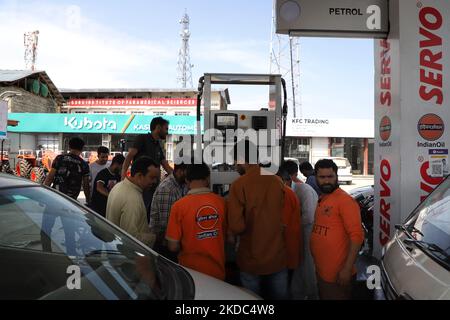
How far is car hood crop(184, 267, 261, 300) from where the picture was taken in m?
2.14

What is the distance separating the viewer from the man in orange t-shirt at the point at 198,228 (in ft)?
10.0

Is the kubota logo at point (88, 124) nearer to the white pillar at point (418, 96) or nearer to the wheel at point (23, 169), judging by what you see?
the wheel at point (23, 169)

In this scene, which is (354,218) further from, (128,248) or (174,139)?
(174,139)

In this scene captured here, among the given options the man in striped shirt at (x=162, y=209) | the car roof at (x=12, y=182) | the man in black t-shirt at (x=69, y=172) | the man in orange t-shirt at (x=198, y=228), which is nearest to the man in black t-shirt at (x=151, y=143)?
the man in black t-shirt at (x=69, y=172)

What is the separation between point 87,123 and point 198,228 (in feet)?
89.3

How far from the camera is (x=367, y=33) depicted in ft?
16.9

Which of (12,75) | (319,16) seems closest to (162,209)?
(319,16)

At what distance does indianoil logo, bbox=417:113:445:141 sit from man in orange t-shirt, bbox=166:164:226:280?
118 inches

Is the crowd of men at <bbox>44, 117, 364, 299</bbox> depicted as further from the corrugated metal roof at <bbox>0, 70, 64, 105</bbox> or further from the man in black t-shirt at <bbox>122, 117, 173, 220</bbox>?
the corrugated metal roof at <bbox>0, 70, 64, 105</bbox>

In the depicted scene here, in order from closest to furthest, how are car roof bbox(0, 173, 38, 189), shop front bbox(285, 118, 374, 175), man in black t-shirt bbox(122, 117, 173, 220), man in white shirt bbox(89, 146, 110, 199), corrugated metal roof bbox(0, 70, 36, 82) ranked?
car roof bbox(0, 173, 38, 189)
man in black t-shirt bbox(122, 117, 173, 220)
man in white shirt bbox(89, 146, 110, 199)
shop front bbox(285, 118, 374, 175)
corrugated metal roof bbox(0, 70, 36, 82)

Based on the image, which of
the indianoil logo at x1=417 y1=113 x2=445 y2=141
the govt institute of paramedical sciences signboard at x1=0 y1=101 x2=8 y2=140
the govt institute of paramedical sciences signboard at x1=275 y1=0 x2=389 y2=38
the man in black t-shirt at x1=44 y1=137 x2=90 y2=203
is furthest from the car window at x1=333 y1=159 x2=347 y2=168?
the man in black t-shirt at x1=44 y1=137 x2=90 y2=203

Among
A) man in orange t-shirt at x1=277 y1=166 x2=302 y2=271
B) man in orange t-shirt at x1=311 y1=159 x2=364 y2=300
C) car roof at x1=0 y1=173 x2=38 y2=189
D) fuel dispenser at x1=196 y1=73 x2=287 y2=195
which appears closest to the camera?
car roof at x1=0 y1=173 x2=38 y2=189

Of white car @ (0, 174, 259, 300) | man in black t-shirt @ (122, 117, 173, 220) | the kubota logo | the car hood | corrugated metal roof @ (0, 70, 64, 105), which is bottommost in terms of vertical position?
the car hood
